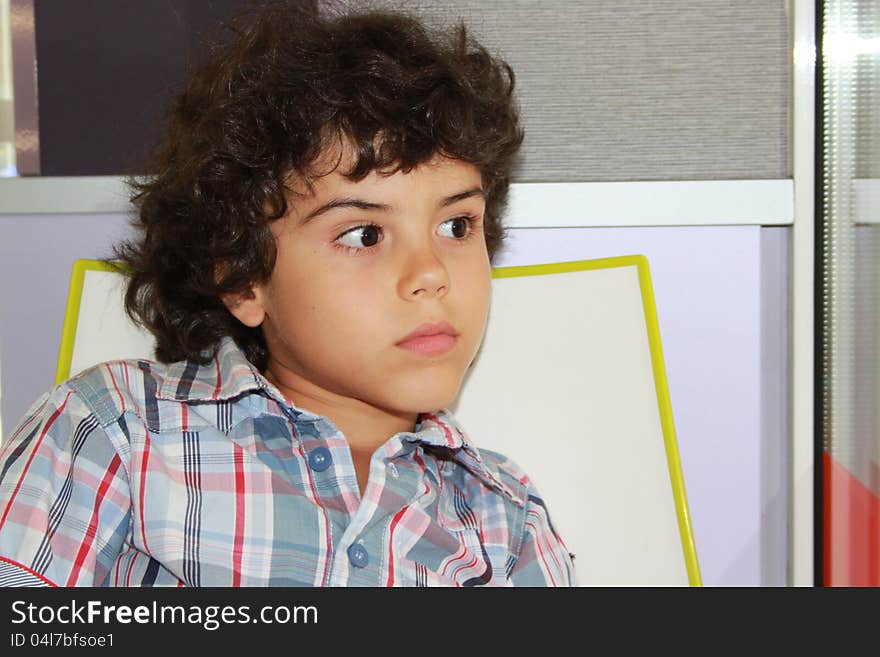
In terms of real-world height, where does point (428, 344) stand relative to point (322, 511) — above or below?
above

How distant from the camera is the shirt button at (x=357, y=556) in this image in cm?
86

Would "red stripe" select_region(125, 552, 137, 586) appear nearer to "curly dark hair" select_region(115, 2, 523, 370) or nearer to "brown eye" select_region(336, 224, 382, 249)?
"curly dark hair" select_region(115, 2, 523, 370)

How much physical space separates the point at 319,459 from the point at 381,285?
0.17m

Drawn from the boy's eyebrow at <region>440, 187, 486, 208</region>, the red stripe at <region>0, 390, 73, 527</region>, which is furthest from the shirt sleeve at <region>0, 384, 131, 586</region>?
the boy's eyebrow at <region>440, 187, 486, 208</region>

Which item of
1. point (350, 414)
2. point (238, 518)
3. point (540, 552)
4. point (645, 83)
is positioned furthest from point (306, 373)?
point (645, 83)

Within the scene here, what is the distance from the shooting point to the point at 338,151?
90 cm

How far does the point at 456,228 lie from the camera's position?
3.15 feet

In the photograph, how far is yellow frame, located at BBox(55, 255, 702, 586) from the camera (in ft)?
3.50

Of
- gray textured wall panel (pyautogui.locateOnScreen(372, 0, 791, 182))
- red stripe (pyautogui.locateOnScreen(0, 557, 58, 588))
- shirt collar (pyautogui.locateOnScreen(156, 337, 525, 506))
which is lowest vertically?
red stripe (pyautogui.locateOnScreen(0, 557, 58, 588))

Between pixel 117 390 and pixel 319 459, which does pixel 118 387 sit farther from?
pixel 319 459

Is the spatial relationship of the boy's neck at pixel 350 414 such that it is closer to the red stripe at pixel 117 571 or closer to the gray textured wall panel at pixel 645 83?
the red stripe at pixel 117 571

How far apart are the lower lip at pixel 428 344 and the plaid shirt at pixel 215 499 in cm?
10

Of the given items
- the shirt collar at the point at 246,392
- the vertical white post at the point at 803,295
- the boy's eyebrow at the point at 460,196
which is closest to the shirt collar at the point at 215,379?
the shirt collar at the point at 246,392
